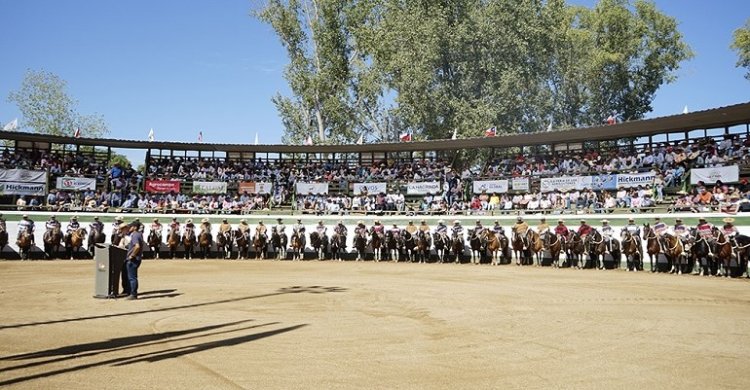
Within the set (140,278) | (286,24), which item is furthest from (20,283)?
(286,24)

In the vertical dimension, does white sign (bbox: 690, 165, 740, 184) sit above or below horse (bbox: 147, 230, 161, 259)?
above

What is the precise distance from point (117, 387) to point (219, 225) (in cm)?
2808

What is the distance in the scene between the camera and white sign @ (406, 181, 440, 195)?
37.8 meters

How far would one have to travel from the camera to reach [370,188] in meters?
39.5

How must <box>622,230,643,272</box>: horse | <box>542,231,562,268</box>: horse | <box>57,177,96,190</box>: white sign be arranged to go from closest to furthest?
1. <box>622,230,643,272</box>: horse
2. <box>542,231,562,268</box>: horse
3. <box>57,177,96,190</box>: white sign

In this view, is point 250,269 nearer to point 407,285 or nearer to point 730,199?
point 407,285

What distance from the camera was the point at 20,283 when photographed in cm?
1844

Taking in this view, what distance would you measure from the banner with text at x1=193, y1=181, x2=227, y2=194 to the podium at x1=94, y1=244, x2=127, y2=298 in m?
25.2

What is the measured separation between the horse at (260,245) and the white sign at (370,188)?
29.5 ft

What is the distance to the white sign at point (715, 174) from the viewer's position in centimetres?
2697

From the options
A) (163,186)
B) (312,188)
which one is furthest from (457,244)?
(163,186)

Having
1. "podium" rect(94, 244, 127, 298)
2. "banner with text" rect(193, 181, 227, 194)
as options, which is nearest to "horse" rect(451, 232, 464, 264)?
"banner with text" rect(193, 181, 227, 194)

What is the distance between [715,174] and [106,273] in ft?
86.6

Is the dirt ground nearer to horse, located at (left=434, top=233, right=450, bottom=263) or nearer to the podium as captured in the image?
the podium
